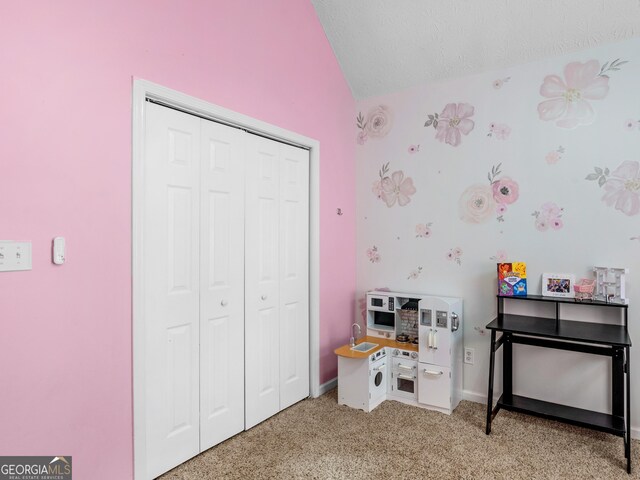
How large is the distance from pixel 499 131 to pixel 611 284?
4.10 ft

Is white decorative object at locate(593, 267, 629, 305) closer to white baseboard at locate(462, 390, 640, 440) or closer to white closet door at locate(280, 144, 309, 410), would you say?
white baseboard at locate(462, 390, 640, 440)

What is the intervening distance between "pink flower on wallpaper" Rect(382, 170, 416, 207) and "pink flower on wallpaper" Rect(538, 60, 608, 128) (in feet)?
3.43

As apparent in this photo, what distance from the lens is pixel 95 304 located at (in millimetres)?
1791

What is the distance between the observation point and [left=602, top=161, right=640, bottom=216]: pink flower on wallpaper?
8.05 feet

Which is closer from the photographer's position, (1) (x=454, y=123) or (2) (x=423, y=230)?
(1) (x=454, y=123)

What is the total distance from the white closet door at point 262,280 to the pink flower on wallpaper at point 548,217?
5.90 ft

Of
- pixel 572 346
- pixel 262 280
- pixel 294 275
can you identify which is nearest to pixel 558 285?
pixel 572 346

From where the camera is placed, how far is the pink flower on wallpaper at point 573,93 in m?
2.57

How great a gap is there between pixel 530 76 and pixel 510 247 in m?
1.20

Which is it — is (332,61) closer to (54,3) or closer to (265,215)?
(265,215)

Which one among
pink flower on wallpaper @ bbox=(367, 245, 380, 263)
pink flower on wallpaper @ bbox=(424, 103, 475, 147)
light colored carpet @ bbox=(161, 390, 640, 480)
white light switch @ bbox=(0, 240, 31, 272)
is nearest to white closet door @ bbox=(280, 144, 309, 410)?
light colored carpet @ bbox=(161, 390, 640, 480)

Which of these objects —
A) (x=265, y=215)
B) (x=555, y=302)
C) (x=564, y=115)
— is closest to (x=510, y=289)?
(x=555, y=302)

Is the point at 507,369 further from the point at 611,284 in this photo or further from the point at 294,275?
the point at 294,275

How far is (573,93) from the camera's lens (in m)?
2.64
